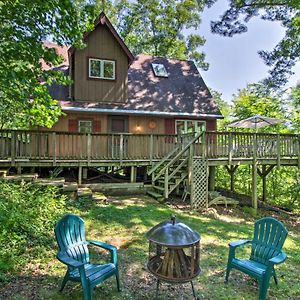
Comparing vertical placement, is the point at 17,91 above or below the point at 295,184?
above

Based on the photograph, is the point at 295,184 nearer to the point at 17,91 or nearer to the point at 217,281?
the point at 217,281

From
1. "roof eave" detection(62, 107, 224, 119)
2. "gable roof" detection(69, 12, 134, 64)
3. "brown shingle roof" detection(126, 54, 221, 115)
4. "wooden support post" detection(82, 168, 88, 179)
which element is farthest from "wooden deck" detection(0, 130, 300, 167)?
"gable roof" detection(69, 12, 134, 64)

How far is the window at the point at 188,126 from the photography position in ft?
48.5

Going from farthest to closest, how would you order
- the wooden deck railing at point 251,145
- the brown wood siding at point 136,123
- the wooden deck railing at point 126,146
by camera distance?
1. the brown wood siding at point 136,123
2. the wooden deck railing at point 251,145
3. the wooden deck railing at point 126,146

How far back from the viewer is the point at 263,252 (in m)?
4.80

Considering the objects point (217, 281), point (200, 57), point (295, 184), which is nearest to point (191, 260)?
point (217, 281)

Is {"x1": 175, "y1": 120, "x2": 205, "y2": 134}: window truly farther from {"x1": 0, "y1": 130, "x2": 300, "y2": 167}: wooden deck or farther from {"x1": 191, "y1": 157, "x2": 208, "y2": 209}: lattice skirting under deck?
{"x1": 191, "y1": 157, "x2": 208, "y2": 209}: lattice skirting under deck

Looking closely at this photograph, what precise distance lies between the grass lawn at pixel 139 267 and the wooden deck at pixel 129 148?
2.57 meters

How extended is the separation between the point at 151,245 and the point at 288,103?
17528 mm

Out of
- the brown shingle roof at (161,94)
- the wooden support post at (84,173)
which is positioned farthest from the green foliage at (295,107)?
the wooden support post at (84,173)

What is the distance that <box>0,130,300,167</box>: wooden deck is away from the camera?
9.88 m

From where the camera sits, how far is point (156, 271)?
4.08 metres

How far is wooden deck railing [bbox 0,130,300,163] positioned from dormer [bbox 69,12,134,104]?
9.13ft

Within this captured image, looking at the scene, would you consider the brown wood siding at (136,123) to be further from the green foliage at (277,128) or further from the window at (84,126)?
the green foliage at (277,128)
